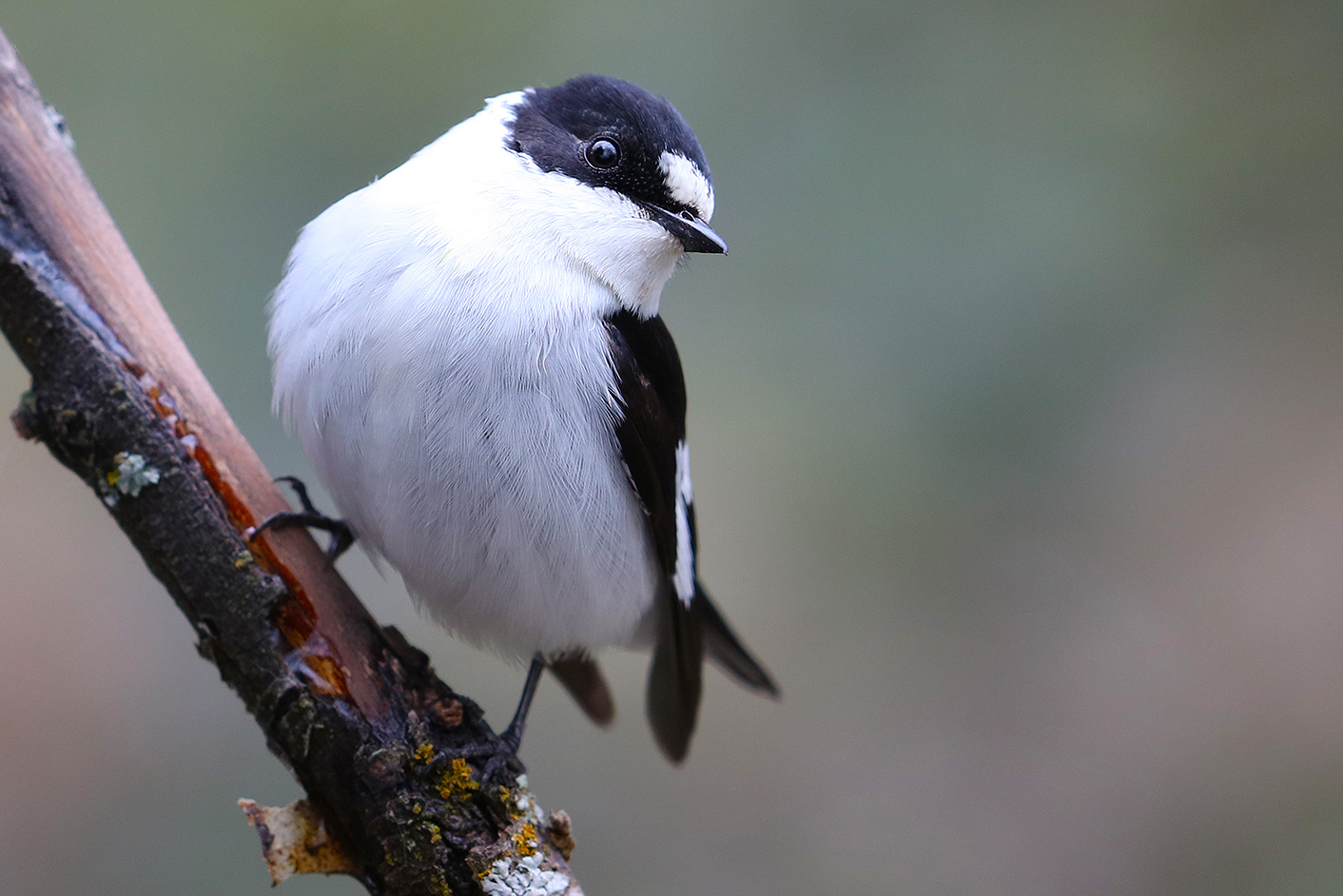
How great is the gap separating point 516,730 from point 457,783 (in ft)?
0.90

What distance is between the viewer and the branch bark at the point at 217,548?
4.17 ft

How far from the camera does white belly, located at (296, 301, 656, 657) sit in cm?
142

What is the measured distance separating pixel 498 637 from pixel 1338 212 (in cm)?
301

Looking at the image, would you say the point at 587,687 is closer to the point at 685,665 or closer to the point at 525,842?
the point at 685,665

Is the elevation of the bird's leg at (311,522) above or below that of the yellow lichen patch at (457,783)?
above

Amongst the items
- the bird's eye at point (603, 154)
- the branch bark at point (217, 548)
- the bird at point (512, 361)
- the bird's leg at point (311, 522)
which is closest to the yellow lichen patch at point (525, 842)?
the branch bark at point (217, 548)

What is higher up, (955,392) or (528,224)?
(528,224)

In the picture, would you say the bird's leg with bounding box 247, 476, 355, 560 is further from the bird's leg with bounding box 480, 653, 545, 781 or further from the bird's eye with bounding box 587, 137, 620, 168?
the bird's eye with bounding box 587, 137, 620, 168

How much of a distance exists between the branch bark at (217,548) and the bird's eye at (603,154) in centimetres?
70

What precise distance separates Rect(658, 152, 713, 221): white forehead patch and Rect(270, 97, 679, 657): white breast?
0.24ft

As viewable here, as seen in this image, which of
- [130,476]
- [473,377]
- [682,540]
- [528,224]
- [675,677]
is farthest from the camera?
[675,677]

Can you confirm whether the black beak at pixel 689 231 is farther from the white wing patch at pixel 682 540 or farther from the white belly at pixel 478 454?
the white wing patch at pixel 682 540

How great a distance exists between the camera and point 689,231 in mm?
1570

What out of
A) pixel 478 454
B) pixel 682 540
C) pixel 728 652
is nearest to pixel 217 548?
pixel 478 454
